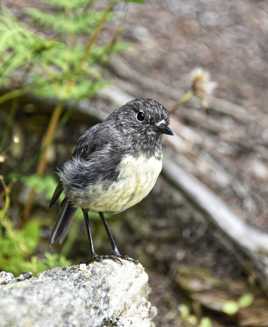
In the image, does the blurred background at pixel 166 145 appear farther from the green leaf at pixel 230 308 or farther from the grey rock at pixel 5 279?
the grey rock at pixel 5 279

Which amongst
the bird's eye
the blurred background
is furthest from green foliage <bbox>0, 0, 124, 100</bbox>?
the bird's eye

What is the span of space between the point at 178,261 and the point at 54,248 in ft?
3.86

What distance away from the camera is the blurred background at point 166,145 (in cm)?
525

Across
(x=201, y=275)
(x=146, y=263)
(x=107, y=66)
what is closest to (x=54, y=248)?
(x=146, y=263)

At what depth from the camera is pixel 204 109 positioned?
775 centimetres

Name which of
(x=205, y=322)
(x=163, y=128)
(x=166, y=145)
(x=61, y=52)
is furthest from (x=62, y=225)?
(x=166, y=145)

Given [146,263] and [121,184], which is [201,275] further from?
[121,184]

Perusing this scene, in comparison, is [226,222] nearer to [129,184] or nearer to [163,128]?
[163,128]

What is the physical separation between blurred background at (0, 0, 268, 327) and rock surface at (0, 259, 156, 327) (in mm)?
809

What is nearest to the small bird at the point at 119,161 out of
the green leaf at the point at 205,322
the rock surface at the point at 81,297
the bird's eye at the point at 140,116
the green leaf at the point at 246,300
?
the bird's eye at the point at 140,116

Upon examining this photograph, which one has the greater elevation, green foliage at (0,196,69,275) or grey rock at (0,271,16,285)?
grey rock at (0,271,16,285)

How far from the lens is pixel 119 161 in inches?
166

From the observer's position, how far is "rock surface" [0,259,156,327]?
317 centimetres

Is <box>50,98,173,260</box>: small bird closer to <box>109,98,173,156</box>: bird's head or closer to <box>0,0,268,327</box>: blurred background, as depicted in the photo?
<box>109,98,173,156</box>: bird's head
